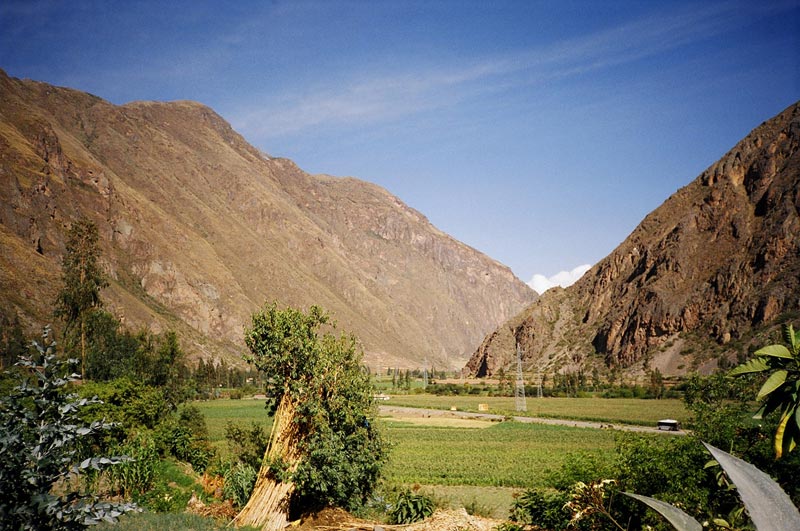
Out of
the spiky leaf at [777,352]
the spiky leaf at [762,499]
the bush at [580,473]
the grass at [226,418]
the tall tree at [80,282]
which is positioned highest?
the tall tree at [80,282]

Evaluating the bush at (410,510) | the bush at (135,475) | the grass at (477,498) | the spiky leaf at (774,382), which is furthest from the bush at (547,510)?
the bush at (135,475)

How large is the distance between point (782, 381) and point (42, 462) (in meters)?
6.66

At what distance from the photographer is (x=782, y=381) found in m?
5.51

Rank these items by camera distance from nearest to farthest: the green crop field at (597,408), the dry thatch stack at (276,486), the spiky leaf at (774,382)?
1. the spiky leaf at (774,382)
2. the dry thatch stack at (276,486)
3. the green crop field at (597,408)

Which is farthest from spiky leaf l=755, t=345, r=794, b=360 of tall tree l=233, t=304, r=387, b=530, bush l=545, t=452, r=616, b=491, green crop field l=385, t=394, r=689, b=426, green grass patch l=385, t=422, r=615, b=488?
green crop field l=385, t=394, r=689, b=426

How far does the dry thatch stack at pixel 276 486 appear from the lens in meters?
14.8

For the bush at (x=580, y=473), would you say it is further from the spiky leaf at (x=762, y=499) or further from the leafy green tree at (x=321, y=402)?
the spiky leaf at (x=762, y=499)

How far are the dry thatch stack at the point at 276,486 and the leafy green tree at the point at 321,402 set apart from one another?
8.7 inches

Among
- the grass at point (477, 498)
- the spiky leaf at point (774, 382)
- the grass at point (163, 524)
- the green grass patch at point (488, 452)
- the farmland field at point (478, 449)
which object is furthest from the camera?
the farmland field at point (478, 449)

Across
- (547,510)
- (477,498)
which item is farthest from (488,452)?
(547,510)

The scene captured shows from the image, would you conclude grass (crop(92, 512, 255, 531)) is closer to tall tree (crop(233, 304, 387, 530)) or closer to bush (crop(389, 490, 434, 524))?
tall tree (crop(233, 304, 387, 530))

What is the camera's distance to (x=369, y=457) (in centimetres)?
1633

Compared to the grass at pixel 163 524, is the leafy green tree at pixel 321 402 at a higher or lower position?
higher

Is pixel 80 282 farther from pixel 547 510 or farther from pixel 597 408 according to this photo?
pixel 597 408
